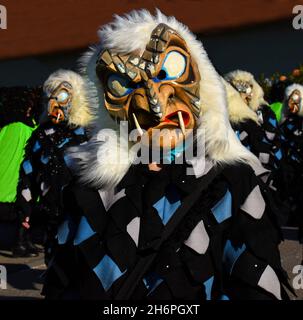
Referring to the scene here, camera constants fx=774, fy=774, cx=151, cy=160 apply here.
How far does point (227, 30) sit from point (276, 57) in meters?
1.19

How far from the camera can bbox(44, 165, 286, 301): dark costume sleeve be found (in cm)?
288

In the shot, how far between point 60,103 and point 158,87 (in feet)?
15.3

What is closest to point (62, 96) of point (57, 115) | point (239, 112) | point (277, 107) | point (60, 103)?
point (60, 103)

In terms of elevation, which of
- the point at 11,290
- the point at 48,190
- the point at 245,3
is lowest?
the point at 11,290

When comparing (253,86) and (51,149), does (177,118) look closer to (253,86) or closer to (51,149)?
(51,149)

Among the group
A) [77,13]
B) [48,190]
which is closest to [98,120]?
[48,190]

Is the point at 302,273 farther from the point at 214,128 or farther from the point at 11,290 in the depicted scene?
the point at 214,128

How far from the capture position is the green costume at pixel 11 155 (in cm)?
991

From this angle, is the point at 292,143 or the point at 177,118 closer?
the point at 177,118

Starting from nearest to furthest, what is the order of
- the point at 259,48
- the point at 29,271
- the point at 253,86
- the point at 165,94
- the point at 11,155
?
the point at 165,94 < the point at 29,271 < the point at 253,86 < the point at 11,155 < the point at 259,48

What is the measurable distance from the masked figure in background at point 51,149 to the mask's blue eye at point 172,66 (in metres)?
4.10

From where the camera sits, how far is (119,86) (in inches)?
127

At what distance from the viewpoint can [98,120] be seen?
3.36 meters

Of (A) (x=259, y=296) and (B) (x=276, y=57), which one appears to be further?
(B) (x=276, y=57)
